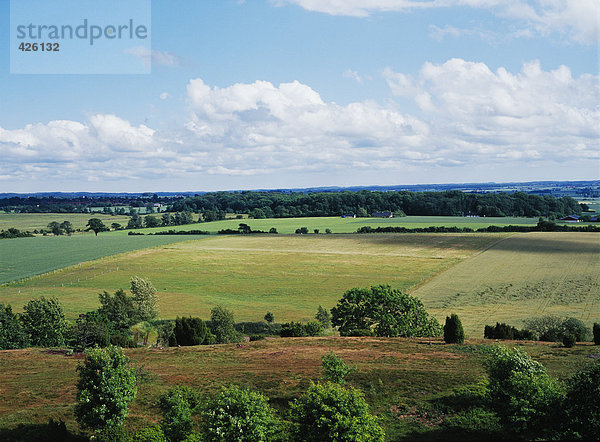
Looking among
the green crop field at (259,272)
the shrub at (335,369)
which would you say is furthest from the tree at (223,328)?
the shrub at (335,369)

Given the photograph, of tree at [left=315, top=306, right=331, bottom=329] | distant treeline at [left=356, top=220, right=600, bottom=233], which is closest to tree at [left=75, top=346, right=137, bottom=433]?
tree at [left=315, top=306, right=331, bottom=329]

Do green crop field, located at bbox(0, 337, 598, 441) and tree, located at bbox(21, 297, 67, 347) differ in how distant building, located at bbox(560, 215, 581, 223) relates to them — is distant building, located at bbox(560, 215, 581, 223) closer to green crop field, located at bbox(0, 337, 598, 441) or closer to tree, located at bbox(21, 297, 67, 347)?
green crop field, located at bbox(0, 337, 598, 441)

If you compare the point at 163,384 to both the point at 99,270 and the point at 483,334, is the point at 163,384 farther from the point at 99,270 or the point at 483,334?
the point at 99,270

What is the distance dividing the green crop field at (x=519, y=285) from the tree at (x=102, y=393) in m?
36.4

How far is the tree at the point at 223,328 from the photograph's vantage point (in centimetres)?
5128

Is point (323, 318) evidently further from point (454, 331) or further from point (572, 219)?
point (572, 219)

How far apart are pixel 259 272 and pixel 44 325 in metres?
44.4

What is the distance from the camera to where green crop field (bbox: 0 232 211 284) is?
328 feet

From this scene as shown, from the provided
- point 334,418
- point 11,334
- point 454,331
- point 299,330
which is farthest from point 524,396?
point 11,334

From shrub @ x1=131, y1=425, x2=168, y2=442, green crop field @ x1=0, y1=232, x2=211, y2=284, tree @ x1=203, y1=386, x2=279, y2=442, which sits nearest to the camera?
tree @ x1=203, y1=386, x2=279, y2=442

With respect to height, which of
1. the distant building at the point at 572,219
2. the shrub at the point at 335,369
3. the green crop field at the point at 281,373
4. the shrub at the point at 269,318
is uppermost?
the distant building at the point at 572,219

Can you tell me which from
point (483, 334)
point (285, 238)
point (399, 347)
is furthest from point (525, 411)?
point (285, 238)

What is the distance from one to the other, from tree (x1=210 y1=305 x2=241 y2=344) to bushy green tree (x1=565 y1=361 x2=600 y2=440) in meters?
33.8

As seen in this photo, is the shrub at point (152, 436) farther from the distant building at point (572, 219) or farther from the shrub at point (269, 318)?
the distant building at point (572, 219)
